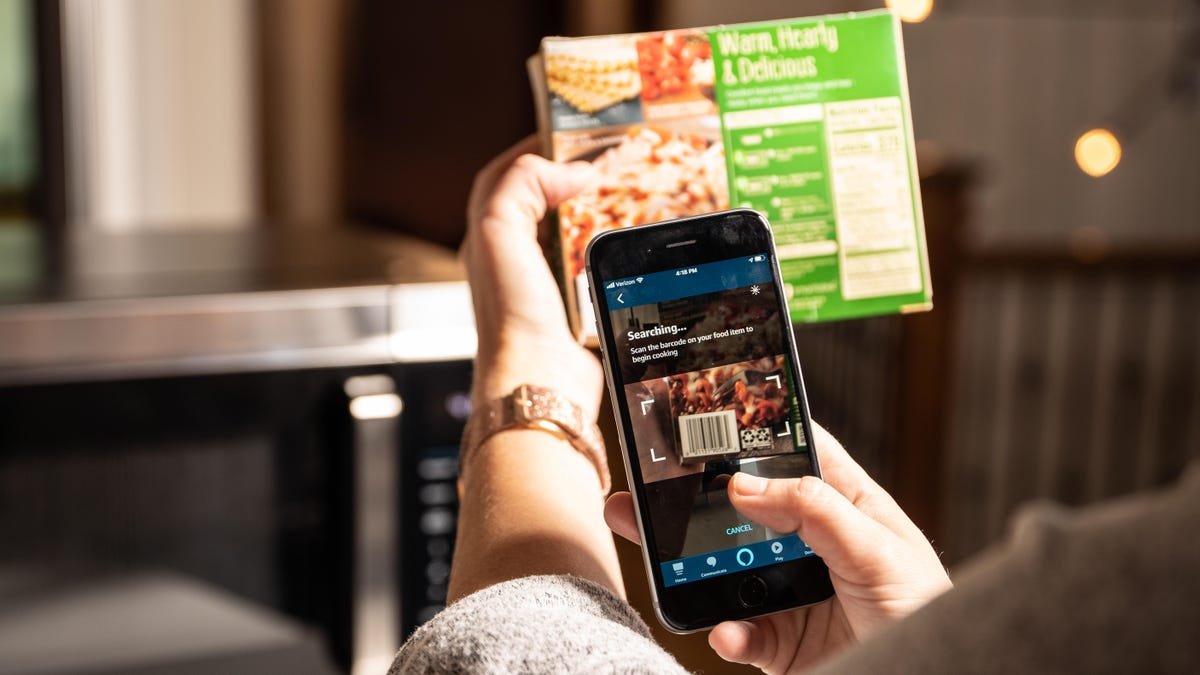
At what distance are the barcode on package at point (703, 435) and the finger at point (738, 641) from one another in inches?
2.5

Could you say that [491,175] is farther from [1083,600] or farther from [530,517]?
[1083,600]

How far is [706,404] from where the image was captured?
16.0 inches

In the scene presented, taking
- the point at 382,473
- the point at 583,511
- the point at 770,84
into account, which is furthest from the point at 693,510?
the point at 382,473

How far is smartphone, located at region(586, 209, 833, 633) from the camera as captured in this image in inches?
16.0

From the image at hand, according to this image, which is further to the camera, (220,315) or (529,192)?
(220,315)

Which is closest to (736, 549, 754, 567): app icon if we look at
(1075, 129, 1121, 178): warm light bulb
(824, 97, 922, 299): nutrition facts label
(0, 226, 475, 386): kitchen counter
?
(824, 97, 922, 299): nutrition facts label

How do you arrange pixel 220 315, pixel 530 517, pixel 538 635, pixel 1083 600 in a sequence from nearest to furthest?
pixel 1083 600 < pixel 538 635 < pixel 530 517 < pixel 220 315

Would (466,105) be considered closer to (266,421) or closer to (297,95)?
(297,95)

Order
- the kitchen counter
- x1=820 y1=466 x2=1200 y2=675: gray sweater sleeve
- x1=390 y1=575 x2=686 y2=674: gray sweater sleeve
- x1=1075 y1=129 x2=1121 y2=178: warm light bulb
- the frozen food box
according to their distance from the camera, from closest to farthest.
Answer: x1=820 y1=466 x2=1200 y2=675: gray sweater sleeve
x1=390 y1=575 x2=686 y2=674: gray sweater sleeve
the frozen food box
the kitchen counter
x1=1075 y1=129 x2=1121 y2=178: warm light bulb

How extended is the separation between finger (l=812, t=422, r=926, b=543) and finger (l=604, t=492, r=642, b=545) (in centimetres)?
7

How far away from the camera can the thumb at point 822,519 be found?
1.27 feet

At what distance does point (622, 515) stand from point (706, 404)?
0.05 m

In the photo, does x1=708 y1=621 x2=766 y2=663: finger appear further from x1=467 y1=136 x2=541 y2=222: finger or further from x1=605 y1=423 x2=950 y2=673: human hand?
x1=467 y1=136 x2=541 y2=222: finger

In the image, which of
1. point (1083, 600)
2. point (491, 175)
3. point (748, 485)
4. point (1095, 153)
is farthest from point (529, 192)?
point (1095, 153)
